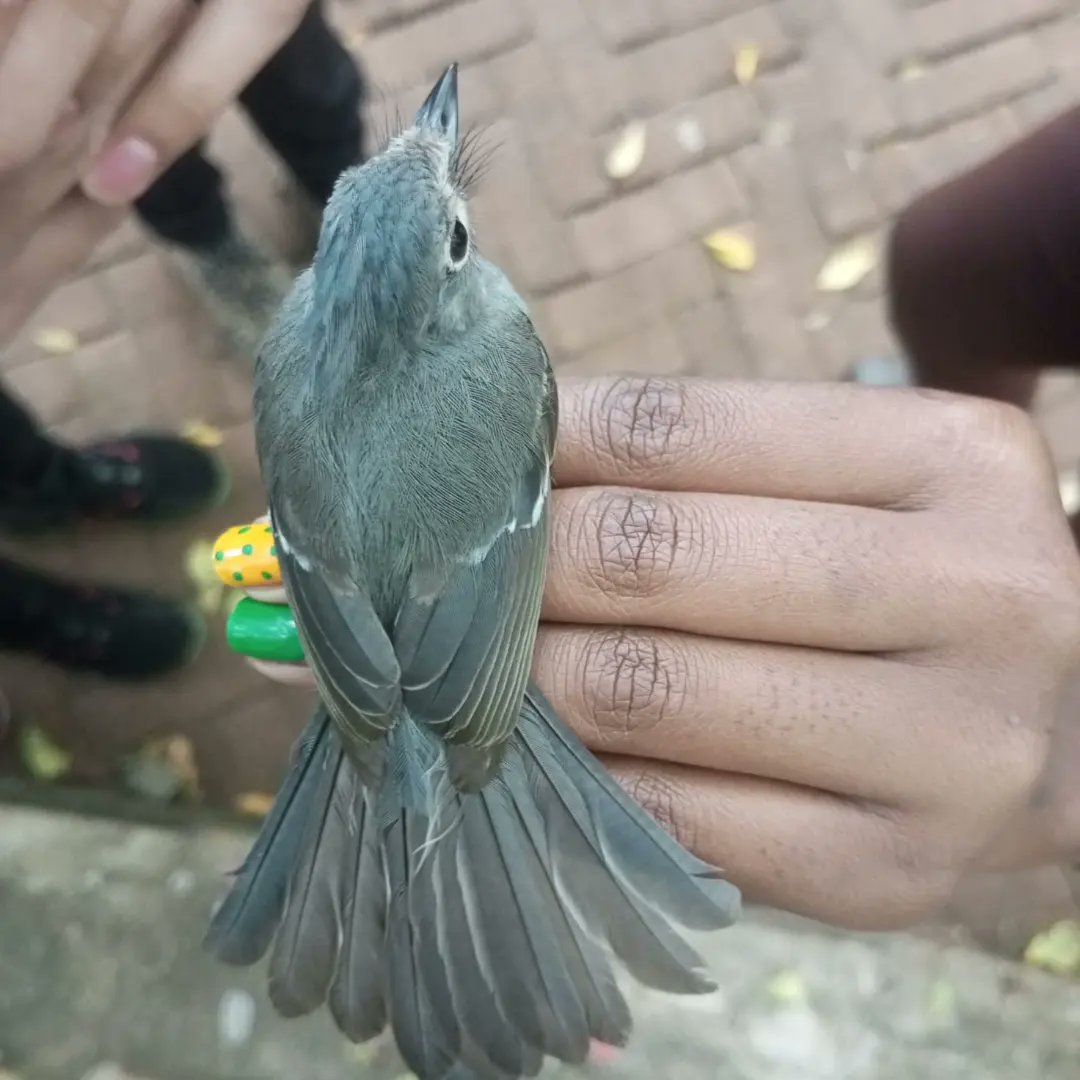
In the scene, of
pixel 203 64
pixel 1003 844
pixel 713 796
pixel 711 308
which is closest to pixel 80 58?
pixel 203 64

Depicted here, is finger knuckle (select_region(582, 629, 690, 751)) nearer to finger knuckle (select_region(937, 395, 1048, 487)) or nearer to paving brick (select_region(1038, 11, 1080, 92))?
finger knuckle (select_region(937, 395, 1048, 487))

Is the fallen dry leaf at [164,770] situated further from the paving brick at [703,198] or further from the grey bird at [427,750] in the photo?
the paving brick at [703,198]

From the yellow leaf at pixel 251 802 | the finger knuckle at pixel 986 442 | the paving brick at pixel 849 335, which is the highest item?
the finger knuckle at pixel 986 442

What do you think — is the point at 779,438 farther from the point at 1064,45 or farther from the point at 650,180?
the point at 1064,45

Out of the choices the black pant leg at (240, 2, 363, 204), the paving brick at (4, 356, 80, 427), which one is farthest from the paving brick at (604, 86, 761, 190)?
the paving brick at (4, 356, 80, 427)

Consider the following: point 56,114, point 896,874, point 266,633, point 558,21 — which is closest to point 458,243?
point 56,114

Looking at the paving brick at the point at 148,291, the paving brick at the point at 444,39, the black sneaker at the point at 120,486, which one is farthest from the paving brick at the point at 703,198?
the black sneaker at the point at 120,486

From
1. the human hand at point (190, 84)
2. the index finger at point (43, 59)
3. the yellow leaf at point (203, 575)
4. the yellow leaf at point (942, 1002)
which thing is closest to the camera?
the index finger at point (43, 59)
